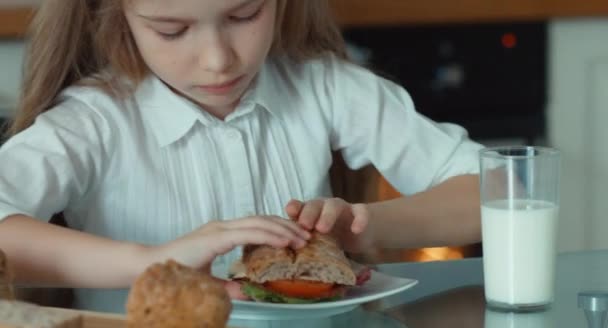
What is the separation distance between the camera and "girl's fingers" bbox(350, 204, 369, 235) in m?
1.12

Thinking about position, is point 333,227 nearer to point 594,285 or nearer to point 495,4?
point 594,285

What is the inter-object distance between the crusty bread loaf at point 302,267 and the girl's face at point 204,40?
0.34 m

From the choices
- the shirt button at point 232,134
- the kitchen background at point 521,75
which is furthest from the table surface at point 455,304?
the kitchen background at point 521,75

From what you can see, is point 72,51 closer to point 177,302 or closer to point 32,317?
point 32,317

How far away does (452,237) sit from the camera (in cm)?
140

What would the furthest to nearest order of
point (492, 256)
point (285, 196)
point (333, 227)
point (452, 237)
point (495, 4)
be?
point (495, 4), point (285, 196), point (452, 237), point (333, 227), point (492, 256)

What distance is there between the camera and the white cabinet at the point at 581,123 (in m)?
2.51

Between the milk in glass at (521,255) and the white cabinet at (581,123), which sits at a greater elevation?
the milk in glass at (521,255)

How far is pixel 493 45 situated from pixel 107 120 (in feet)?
4.42

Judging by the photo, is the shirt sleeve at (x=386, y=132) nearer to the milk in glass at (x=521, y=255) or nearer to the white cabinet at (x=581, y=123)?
the milk in glass at (x=521, y=255)

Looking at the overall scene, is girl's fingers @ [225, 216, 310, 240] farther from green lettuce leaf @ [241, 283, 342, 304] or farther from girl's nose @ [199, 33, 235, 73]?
girl's nose @ [199, 33, 235, 73]

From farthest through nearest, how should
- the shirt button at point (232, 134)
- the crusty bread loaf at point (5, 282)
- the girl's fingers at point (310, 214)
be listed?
the shirt button at point (232, 134) < the girl's fingers at point (310, 214) < the crusty bread loaf at point (5, 282)

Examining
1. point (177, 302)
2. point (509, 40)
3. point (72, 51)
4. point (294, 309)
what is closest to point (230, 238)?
point (294, 309)

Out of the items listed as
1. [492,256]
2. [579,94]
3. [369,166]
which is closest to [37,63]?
[369,166]
